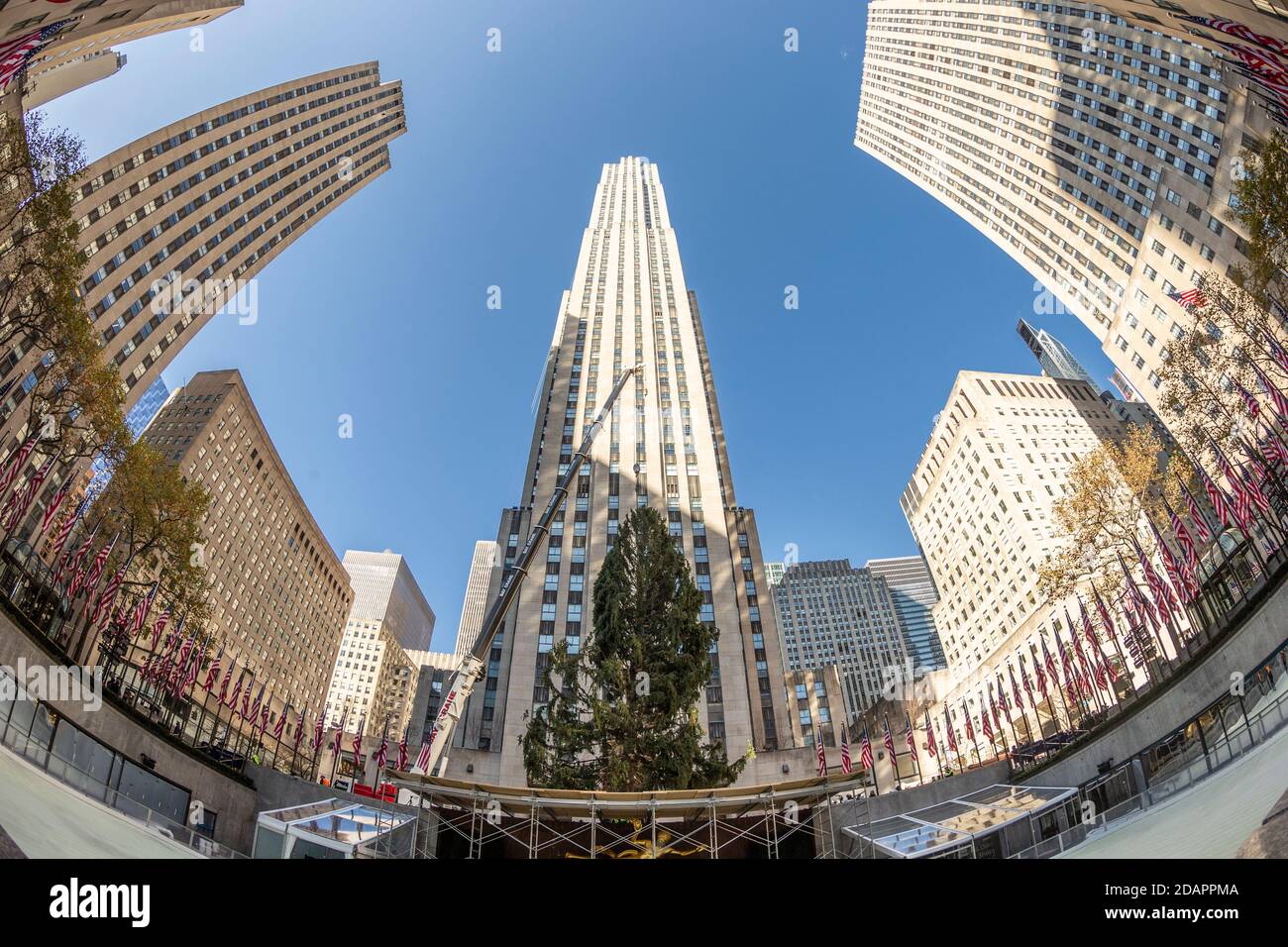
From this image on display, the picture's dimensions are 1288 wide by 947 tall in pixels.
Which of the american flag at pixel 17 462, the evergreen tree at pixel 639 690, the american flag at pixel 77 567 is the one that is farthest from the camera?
the american flag at pixel 77 567

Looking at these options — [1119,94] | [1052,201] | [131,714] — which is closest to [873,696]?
[1052,201]

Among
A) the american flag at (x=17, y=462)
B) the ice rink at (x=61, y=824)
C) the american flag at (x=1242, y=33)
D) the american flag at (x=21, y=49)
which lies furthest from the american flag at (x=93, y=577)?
the american flag at (x=1242, y=33)

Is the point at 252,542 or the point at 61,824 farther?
the point at 252,542

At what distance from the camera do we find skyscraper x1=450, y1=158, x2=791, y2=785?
62375 mm

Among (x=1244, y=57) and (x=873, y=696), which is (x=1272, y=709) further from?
(x=873, y=696)

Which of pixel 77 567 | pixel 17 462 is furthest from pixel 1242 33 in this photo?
pixel 77 567

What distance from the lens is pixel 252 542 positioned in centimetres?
12050

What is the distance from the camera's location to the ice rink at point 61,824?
15.9 meters

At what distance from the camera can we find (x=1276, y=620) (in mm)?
30156

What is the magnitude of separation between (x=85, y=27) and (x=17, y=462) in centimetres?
3248

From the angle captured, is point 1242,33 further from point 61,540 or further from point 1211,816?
point 61,540

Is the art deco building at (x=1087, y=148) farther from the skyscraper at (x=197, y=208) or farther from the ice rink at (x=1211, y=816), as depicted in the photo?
the skyscraper at (x=197, y=208)

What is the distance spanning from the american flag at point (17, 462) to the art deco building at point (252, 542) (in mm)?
69966
